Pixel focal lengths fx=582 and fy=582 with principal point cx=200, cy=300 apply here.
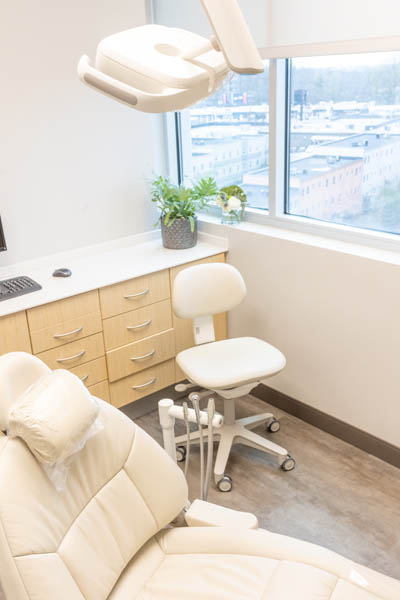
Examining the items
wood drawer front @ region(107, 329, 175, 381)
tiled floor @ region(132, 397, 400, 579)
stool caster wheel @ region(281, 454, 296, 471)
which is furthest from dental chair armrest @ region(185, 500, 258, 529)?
wood drawer front @ region(107, 329, 175, 381)

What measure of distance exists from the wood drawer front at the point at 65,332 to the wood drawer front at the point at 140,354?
0.18 m

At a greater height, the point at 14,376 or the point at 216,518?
the point at 14,376

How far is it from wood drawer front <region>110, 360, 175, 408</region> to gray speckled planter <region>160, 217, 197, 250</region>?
658mm

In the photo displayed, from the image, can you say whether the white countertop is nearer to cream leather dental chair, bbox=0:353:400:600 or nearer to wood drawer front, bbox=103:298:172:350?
wood drawer front, bbox=103:298:172:350

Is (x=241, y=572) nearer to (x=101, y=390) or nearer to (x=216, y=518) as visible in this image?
(x=216, y=518)

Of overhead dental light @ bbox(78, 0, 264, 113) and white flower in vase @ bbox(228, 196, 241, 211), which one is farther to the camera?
white flower in vase @ bbox(228, 196, 241, 211)

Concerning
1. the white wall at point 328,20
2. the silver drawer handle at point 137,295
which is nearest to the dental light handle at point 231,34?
the white wall at point 328,20

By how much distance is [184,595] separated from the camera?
1.49 metres

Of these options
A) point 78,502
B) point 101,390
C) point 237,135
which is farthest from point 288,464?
point 237,135

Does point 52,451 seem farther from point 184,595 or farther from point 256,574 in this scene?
point 256,574

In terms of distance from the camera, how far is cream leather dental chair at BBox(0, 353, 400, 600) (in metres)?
1.31

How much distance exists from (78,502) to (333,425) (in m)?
1.76

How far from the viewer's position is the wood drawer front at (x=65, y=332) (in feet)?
8.62

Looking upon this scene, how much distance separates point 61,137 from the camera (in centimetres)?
301
